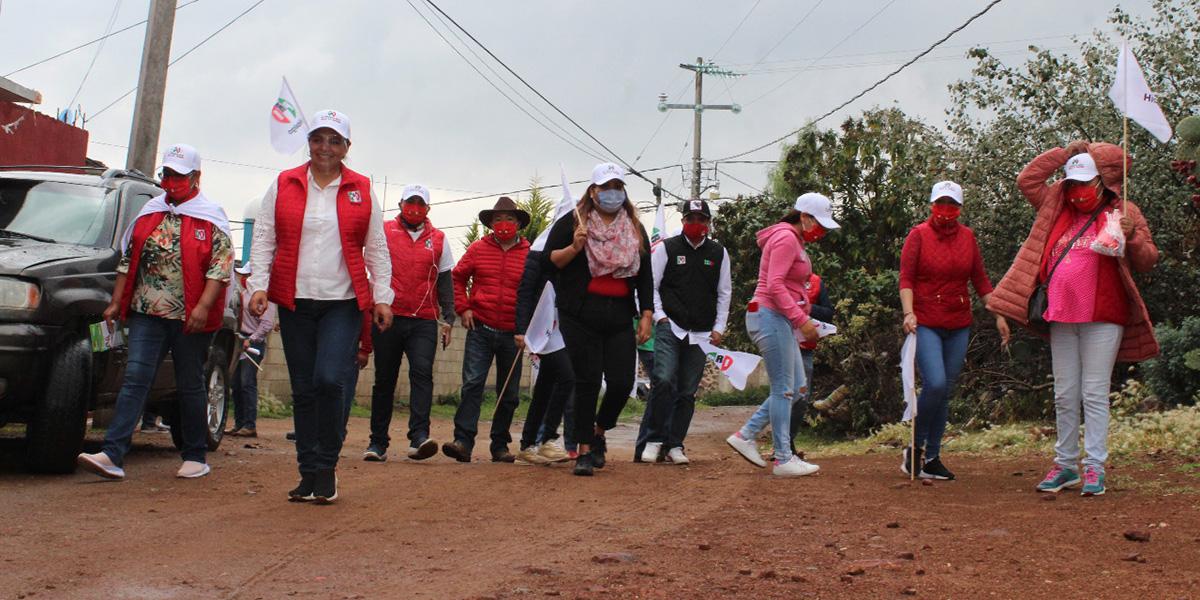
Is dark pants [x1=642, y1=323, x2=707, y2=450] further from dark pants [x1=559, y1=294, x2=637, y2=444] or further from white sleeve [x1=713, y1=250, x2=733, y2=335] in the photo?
dark pants [x1=559, y1=294, x2=637, y2=444]

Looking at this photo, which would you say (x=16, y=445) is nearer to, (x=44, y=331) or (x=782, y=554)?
(x=44, y=331)

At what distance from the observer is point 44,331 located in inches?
307

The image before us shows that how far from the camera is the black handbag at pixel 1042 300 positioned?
7.50m

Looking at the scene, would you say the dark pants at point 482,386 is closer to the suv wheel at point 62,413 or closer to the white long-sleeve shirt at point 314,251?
the suv wheel at point 62,413

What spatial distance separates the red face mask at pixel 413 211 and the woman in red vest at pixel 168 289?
2.22 m

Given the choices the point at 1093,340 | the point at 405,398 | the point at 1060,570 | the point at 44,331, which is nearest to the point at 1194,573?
the point at 1060,570

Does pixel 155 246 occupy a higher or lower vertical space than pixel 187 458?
higher

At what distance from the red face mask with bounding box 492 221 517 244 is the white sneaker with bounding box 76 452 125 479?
352cm

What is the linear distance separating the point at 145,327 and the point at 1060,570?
512 centimetres

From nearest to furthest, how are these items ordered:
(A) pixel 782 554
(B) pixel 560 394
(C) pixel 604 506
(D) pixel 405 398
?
1. (A) pixel 782 554
2. (C) pixel 604 506
3. (B) pixel 560 394
4. (D) pixel 405 398

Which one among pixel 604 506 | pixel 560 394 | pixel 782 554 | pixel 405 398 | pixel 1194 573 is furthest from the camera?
pixel 405 398

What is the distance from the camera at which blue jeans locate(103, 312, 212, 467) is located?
772 centimetres

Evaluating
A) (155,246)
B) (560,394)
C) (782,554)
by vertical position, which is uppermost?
(155,246)

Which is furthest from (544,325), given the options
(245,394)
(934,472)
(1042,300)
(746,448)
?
(245,394)
